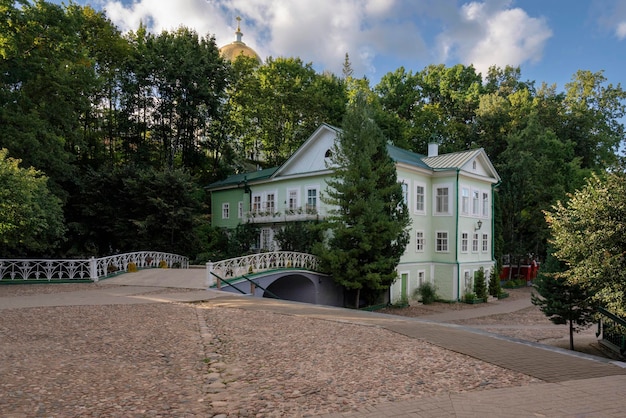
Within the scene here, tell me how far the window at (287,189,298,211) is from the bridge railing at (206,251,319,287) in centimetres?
558

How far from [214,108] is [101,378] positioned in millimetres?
32176

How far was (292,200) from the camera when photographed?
27547 mm

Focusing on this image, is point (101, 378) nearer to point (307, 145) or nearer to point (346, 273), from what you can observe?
point (346, 273)

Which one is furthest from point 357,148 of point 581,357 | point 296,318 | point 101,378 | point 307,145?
point 101,378

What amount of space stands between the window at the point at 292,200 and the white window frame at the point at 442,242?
29.0 feet

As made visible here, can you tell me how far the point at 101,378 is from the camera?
20.1ft

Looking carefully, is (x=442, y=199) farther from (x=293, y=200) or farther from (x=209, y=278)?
(x=209, y=278)

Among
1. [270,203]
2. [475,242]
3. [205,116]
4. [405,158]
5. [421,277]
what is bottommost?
[421,277]

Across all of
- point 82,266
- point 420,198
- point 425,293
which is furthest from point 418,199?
point 82,266

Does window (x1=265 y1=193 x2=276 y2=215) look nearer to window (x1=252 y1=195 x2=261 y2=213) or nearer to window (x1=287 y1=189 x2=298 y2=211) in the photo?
window (x1=252 y1=195 x2=261 y2=213)

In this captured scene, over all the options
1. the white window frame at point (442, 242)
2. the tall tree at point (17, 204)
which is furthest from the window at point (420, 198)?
the tall tree at point (17, 204)

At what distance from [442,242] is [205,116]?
21.9 metres

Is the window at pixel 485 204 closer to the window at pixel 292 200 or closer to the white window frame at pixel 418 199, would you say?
the white window frame at pixel 418 199

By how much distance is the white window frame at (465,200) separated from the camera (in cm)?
2722
